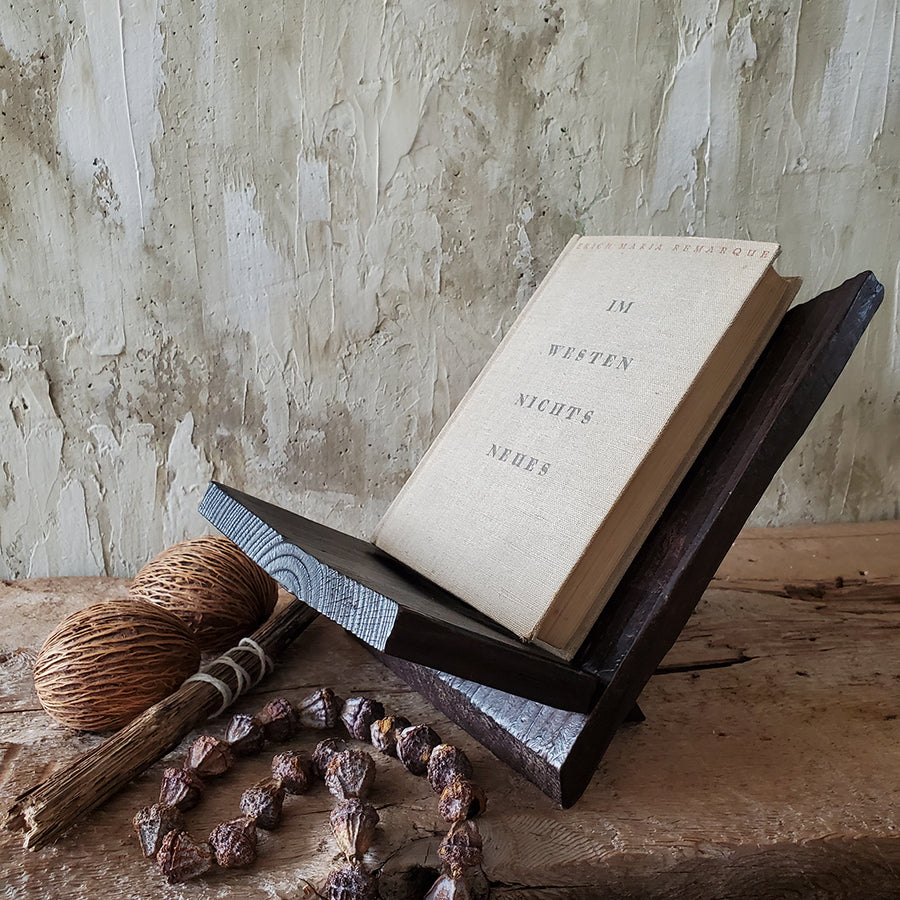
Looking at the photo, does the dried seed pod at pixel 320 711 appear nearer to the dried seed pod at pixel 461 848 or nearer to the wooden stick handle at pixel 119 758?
the wooden stick handle at pixel 119 758

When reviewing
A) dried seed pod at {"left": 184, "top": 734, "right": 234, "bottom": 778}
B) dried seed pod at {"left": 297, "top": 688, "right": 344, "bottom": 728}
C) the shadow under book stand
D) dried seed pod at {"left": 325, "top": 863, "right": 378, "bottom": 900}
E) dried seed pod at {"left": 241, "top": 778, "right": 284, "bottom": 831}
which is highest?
the shadow under book stand

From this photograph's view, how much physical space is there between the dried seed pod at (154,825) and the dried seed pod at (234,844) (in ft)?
0.12

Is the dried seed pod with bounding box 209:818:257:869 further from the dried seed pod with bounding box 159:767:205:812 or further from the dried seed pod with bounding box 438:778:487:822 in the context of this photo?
the dried seed pod with bounding box 438:778:487:822

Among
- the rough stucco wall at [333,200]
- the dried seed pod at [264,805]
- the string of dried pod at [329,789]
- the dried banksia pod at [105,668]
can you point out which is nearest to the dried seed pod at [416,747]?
the string of dried pod at [329,789]

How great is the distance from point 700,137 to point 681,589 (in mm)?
808

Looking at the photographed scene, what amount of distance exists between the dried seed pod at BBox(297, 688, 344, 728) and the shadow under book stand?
5.8 inches

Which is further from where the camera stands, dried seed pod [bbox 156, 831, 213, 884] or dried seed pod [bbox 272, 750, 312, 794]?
dried seed pod [bbox 272, 750, 312, 794]

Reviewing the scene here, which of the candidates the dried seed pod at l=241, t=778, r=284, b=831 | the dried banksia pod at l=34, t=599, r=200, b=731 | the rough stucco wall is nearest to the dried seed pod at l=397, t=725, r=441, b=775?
the dried seed pod at l=241, t=778, r=284, b=831

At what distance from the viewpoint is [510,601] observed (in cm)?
75

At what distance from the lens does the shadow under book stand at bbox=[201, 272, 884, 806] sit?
0.69m

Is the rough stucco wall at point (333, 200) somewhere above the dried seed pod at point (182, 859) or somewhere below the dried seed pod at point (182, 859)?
above

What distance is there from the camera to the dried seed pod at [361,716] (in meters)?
0.84

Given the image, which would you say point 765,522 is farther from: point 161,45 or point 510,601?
point 161,45

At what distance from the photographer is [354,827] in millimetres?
671
